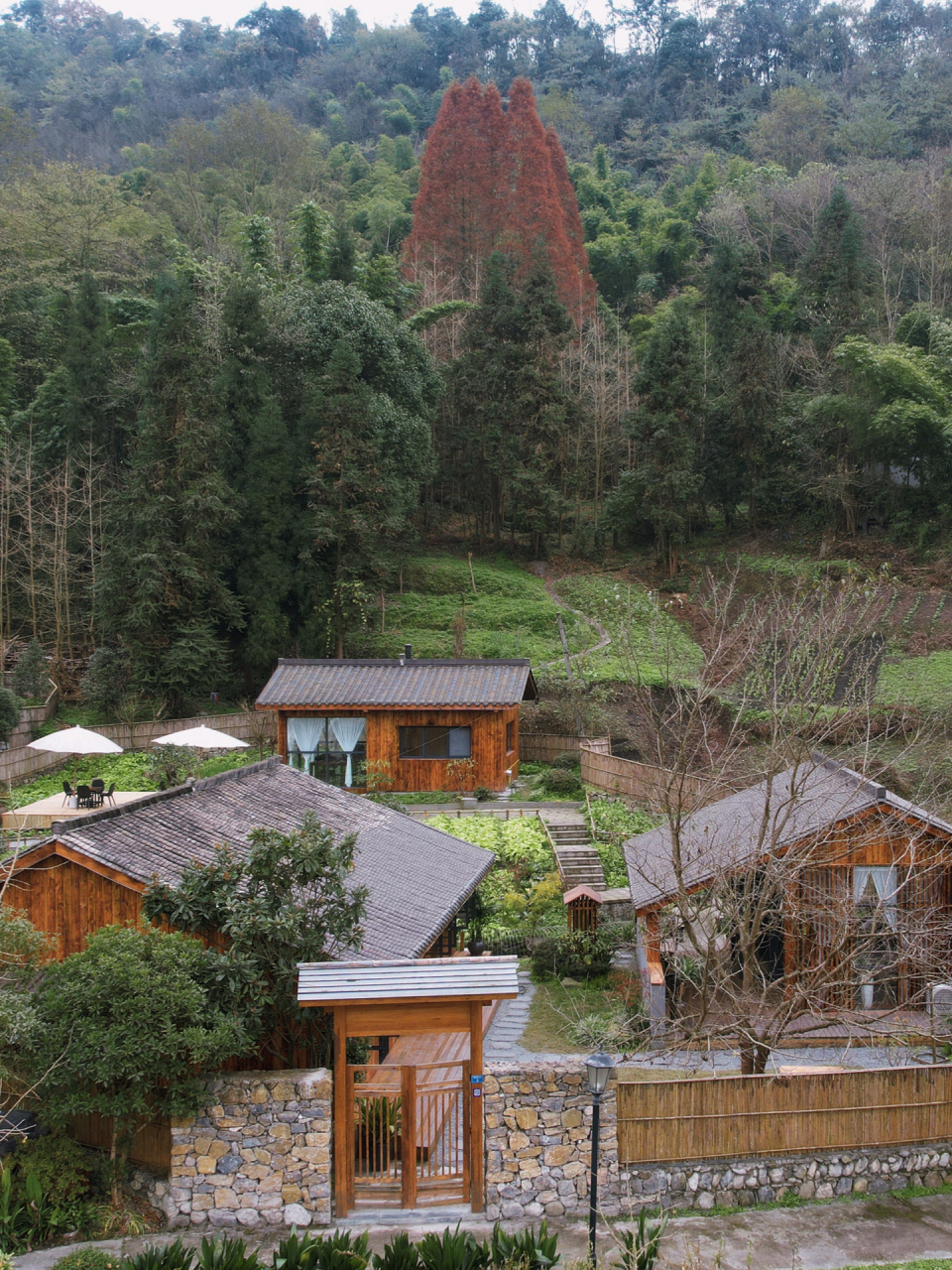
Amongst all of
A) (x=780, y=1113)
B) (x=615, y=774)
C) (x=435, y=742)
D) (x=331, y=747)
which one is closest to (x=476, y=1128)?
(x=780, y=1113)

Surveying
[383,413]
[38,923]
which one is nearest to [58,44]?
[383,413]

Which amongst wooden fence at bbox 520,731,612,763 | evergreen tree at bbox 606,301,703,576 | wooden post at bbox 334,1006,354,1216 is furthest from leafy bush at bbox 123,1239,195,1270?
evergreen tree at bbox 606,301,703,576

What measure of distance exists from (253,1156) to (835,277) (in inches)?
1607

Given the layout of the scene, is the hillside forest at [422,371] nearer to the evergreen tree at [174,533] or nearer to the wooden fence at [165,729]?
the evergreen tree at [174,533]

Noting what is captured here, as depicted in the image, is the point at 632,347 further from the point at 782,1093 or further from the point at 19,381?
the point at 782,1093

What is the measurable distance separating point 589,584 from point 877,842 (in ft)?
87.9

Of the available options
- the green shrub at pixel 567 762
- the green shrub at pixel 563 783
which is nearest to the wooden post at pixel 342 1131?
the green shrub at pixel 563 783

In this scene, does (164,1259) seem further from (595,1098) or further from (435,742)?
(435,742)

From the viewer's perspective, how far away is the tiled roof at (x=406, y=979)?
8.98 m

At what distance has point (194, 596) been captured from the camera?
105 feet

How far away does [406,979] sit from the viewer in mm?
9148

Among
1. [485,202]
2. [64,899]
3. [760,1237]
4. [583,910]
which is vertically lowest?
[760,1237]

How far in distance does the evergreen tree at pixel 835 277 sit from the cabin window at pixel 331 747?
2728 centimetres

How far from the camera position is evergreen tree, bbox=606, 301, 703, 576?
3897 centimetres
